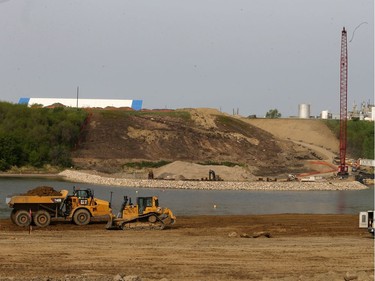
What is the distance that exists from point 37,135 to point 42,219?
272 ft

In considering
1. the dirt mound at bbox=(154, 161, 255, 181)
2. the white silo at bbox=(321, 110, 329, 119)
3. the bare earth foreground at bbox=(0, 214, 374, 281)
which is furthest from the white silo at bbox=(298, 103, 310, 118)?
the bare earth foreground at bbox=(0, 214, 374, 281)

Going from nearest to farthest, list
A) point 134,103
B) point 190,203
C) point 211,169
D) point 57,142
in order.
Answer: point 190,203 → point 211,169 → point 57,142 → point 134,103

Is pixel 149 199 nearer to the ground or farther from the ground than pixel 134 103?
nearer to the ground

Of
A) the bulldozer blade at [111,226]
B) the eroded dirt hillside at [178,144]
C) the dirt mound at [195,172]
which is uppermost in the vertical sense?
the eroded dirt hillside at [178,144]

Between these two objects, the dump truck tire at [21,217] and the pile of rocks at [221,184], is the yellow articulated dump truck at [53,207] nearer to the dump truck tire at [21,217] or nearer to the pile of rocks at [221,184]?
the dump truck tire at [21,217]

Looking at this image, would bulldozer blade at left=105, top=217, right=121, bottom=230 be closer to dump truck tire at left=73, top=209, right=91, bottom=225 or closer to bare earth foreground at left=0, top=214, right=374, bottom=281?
bare earth foreground at left=0, top=214, right=374, bottom=281

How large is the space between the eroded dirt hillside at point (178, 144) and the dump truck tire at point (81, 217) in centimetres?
7079

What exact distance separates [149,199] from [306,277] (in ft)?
49.2

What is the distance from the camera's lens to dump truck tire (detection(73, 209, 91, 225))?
38906mm

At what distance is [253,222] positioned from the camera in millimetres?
44562

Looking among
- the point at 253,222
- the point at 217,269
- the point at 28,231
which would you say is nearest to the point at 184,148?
the point at 253,222

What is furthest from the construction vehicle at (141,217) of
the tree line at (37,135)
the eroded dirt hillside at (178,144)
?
the tree line at (37,135)

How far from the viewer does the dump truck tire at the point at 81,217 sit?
38.9 metres

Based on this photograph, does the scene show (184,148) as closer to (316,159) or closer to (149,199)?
(316,159)
